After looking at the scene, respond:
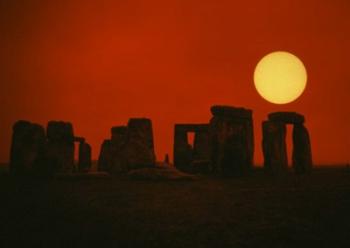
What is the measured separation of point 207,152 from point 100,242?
15.4 metres

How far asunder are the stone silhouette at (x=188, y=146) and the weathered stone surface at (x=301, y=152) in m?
4.71

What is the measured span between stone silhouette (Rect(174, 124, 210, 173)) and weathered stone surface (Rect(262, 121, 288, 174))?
427cm

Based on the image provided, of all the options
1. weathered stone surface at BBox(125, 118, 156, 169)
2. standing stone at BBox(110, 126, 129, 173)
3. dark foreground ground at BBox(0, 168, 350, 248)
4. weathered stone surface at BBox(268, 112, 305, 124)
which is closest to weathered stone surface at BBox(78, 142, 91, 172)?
standing stone at BBox(110, 126, 129, 173)

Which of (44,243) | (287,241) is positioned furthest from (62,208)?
(287,241)

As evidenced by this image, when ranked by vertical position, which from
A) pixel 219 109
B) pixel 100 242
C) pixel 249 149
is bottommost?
pixel 100 242


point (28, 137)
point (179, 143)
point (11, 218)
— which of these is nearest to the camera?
point (11, 218)

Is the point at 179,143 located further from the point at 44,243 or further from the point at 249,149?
the point at 44,243

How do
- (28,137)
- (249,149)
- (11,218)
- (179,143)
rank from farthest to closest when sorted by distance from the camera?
1. (179,143)
2. (249,149)
3. (28,137)
4. (11,218)

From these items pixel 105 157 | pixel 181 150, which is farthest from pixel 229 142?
pixel 105 157

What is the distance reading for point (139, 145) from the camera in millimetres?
14281

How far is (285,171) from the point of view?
14.2 meters

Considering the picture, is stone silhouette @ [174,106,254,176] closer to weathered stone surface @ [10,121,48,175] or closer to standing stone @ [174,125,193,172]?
standing stone @ [174,125,193,172]

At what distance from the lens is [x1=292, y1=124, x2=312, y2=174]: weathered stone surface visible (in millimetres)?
14914

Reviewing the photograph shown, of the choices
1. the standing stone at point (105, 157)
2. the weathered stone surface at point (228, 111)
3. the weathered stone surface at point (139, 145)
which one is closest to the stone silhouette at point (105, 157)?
the standing stone at point (105, 157)
